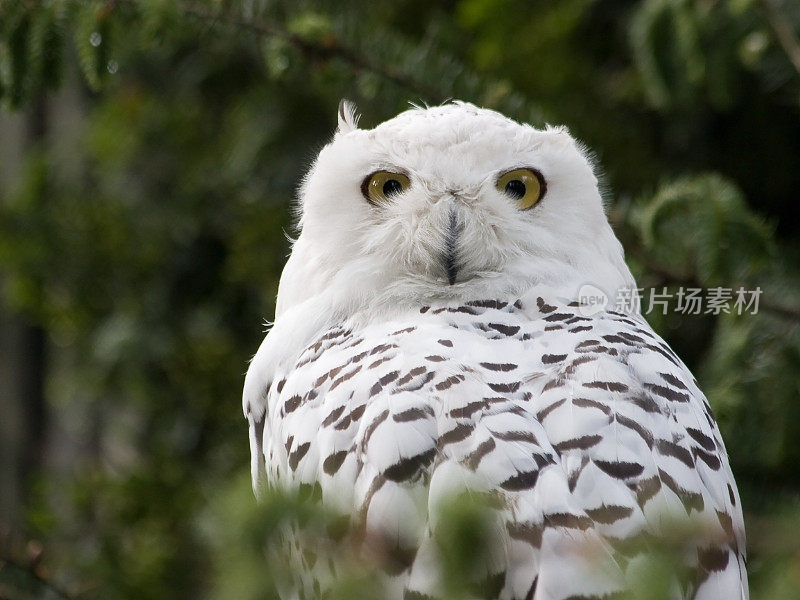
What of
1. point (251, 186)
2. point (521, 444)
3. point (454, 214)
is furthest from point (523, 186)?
point (251, 186)

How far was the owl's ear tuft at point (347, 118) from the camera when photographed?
2.76m

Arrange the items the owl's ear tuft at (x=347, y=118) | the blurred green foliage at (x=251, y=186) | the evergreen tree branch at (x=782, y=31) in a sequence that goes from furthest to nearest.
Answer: the evergreen tree branch at (x=782, y=31) → the blurred green foliage at (x=251, y=186) → the owl's ear tuft at (x=347, y=118)

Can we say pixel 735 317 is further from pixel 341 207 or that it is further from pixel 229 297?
pixel 229 297

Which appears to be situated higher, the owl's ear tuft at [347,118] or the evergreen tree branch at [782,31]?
the evergreen tree branch at [782,31]

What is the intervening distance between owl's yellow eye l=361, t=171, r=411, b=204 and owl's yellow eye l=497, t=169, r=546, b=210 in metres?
0.24

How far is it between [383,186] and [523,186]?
0.35 metres

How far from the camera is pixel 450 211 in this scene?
238 centimetres

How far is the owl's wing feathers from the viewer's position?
182cm

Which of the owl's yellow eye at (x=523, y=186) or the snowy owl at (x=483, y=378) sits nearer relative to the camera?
the snowy owl at (x=483, y=378)

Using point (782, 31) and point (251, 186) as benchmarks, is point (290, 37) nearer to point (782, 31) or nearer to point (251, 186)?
point (782, 31)

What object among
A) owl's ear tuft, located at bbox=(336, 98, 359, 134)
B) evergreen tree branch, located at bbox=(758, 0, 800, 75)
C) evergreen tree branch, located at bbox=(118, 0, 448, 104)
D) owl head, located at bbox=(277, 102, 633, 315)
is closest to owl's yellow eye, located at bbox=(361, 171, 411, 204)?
owl head, located at bbox=(277, 102, 633, 315)

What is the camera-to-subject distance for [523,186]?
2.48 meters

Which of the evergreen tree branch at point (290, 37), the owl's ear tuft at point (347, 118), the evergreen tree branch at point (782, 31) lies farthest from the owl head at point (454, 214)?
the evergreen tree branch at point (782, 31)

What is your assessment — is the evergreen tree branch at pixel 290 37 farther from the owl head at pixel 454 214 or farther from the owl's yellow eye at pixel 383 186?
the owl's yellow eye at pixel 383 186
